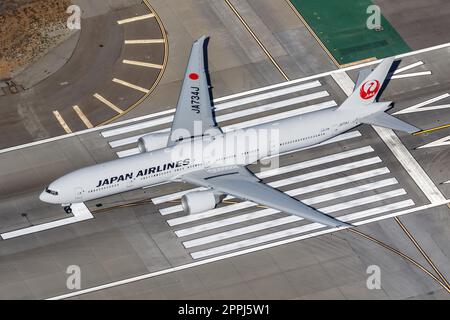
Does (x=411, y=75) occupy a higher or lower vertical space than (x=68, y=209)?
higher

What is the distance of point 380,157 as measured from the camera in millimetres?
100750

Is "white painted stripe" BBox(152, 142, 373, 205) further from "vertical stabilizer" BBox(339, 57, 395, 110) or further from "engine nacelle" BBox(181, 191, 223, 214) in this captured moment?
"vertical stabilizer" BBox(339, 57, 395, 110)

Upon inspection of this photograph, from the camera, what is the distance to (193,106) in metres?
100

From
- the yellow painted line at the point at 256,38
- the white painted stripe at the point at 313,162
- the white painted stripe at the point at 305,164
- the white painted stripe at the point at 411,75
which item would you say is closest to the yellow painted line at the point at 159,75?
the yellow painted line at the point at 256,38

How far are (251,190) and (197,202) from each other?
5274 mm

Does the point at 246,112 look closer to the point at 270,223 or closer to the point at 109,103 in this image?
the point at 109,103

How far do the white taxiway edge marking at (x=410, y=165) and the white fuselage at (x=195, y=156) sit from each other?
487cm

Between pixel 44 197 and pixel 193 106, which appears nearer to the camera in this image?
pixel 44 197

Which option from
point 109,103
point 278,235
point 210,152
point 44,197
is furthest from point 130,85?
point 278,235

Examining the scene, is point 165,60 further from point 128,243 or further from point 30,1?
point 128,243

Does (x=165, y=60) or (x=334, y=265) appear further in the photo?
(x=165, y=60)

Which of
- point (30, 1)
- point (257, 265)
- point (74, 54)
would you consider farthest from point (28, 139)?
point (257, 265)

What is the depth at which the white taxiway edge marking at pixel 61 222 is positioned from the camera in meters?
93.3

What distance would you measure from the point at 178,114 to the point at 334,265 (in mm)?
22119
